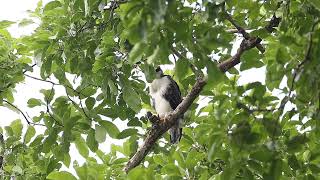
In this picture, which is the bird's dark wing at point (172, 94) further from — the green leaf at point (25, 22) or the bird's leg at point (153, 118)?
the green leaf at point (25, 22)

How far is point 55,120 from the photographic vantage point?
3.55 metres

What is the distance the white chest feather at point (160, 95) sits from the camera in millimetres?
5785

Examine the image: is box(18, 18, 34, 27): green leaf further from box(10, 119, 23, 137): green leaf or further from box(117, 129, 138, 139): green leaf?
box(117, 129, 138, 139): green leaf

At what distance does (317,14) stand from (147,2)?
0.89 m

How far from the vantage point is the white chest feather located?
579cm

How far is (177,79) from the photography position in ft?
12.4

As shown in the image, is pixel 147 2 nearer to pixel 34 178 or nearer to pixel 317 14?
pixel 317 14

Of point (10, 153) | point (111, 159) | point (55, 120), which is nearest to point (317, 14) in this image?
point (55, 120)

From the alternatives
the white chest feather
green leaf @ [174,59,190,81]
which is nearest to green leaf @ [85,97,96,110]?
green leaf @ [174,59,190,81]

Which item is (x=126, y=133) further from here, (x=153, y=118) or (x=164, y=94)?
(x=164, y=94)

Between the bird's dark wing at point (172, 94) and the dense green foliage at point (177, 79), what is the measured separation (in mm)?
1262

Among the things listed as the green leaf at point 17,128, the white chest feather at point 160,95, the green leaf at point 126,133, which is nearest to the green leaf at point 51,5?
the green leaf at point 126,133

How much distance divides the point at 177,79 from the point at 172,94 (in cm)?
197

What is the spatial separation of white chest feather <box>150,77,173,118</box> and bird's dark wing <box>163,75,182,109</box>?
1.6 inches
